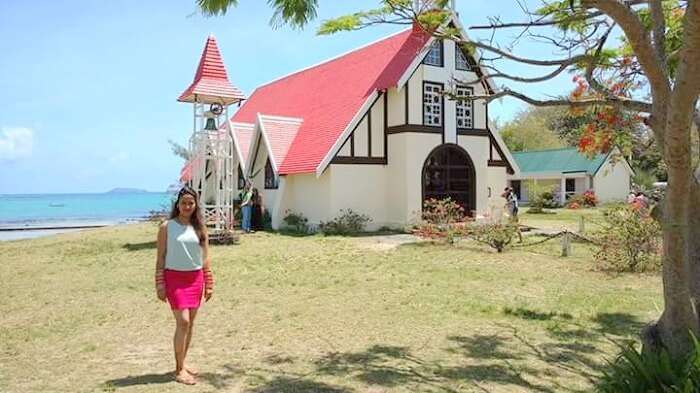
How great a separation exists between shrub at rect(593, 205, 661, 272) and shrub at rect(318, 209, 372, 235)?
32.2 ft

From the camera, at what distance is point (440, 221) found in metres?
19.3

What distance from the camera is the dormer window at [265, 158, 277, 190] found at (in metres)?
24.4

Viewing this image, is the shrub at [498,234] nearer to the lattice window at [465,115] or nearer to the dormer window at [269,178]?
the lattice window at [465,115]

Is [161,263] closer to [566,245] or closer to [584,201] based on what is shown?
[566,245]

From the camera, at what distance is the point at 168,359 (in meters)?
6.24

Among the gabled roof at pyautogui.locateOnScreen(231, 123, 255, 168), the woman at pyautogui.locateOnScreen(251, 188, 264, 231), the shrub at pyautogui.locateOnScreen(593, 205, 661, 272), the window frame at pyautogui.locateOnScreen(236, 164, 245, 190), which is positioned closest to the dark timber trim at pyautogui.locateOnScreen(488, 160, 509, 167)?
the woman at pyautogui.locateOnScreen(251, 188, 264, 231)

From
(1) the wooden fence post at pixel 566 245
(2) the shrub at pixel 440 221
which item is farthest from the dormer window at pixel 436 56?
(1) the wooden fence post at pixel 566 245

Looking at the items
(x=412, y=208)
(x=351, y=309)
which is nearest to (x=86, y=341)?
(x=351, y=309)

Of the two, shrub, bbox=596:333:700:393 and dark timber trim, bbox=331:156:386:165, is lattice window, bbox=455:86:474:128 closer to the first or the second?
dark timber trim, bbox=331:156:386:165

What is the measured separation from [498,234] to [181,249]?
10.8m

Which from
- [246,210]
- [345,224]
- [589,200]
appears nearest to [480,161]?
[345,224]

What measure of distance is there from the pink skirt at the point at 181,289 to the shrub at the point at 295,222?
1589 cm

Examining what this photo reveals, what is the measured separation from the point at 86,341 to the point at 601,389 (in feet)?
18.4

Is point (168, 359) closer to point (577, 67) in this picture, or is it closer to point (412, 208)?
point (577, 67)
